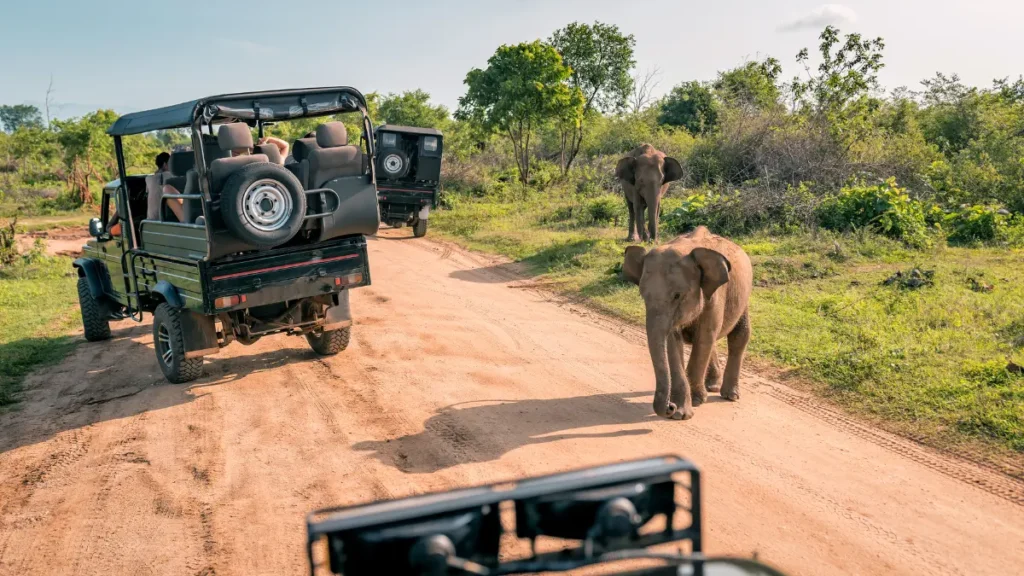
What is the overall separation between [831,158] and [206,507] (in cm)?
1641

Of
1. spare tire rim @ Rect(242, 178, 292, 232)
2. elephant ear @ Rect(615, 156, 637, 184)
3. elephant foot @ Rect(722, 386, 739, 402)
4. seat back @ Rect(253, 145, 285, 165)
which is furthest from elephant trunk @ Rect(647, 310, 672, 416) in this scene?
elephant ear @ Rect(615, 156, 637, 184)

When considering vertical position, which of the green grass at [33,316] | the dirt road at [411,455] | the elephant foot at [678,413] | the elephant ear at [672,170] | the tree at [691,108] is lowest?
the dirt road at [411,455]

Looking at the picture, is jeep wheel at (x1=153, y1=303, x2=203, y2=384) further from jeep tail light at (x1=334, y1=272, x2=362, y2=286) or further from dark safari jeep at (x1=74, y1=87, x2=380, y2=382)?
jeep tail light at (x1=334, y1=272, x2=362, y2=286)

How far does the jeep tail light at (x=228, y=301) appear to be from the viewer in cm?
775

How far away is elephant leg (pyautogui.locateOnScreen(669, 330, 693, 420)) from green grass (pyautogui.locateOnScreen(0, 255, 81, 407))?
681cm

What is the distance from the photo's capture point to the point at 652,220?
15.6 m

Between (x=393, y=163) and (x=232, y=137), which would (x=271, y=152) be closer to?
(x=232, y=137)

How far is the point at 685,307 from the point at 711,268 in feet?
1.28

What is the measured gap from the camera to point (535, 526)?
8.02ft

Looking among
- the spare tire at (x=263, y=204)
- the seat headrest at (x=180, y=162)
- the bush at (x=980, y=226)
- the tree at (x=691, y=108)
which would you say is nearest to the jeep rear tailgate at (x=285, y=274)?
the spare tire at (x=263, y=204)

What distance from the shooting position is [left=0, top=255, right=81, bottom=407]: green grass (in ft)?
32.2

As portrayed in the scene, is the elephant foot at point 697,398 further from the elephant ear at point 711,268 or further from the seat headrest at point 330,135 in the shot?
the seat headrest at point 330,135

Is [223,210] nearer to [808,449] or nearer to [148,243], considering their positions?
[148,243]

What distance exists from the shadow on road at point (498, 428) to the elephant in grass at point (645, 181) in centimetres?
823
